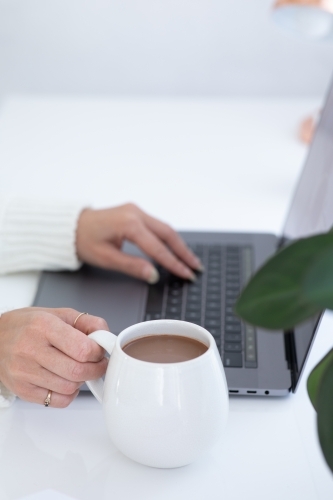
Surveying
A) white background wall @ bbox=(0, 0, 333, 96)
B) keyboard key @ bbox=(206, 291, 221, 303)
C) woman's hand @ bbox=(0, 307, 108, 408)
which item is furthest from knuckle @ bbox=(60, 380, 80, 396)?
white background wall @ bbox=(0, 0, 333, 96)

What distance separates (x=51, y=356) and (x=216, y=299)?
276 mm

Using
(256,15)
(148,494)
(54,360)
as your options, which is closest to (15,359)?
(54,360)

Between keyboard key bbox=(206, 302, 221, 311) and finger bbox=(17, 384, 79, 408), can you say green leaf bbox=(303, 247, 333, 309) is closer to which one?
finger bbox=(17, 384, 79, 408)

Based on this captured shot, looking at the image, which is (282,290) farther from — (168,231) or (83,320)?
(168,231)

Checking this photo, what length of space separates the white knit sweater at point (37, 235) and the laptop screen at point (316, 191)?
0.30m

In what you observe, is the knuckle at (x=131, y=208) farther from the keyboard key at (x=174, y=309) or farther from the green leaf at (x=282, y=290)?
the green leaf at (x=282, y=290)

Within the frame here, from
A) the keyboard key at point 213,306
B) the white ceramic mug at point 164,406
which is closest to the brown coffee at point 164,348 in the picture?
the white ceramic mug at point 164,406

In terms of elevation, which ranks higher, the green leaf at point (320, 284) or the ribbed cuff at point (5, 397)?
the green leaf at point (320, 284)

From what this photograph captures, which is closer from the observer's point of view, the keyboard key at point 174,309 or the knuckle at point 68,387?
the knuckle at point 68,387

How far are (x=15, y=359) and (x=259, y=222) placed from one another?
518mm

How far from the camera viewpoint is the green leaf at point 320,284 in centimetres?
27

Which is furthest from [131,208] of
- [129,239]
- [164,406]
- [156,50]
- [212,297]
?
[156,50]

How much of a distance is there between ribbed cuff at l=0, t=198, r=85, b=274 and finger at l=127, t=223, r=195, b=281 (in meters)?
0.09

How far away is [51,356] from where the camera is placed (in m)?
0.55
